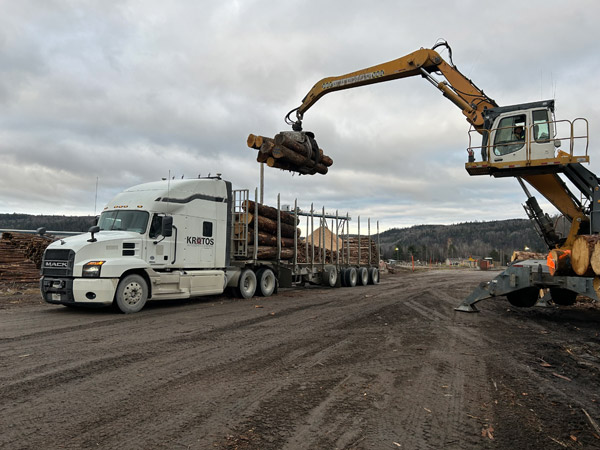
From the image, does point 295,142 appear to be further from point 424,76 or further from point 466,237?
point 466,237

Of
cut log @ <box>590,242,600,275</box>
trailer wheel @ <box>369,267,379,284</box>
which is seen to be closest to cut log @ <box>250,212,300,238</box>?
trailer wheel @ <box>369,267,379,284</box>

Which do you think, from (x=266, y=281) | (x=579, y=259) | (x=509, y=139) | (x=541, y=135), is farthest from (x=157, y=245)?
(x=541, y=135)

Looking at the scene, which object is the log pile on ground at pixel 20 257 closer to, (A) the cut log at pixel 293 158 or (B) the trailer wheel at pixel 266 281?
(B) the trailer wheel at pixel 266 281

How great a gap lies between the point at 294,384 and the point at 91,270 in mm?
6789

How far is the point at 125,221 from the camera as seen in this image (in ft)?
37.3

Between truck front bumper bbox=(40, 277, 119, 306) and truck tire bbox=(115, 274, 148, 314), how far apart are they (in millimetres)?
254

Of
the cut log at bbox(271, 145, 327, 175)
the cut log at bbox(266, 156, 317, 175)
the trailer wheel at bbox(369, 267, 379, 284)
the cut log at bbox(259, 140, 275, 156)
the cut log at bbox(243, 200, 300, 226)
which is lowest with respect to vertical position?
the trailer wheel at bbox(369, 267, 379, 284)

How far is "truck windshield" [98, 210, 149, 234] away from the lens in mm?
11203

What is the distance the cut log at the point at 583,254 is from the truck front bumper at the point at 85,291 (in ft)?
33.7

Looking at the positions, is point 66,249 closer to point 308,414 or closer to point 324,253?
point 308,414

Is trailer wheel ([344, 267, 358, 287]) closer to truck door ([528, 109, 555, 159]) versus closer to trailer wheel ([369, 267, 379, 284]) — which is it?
trailer wheel ([369, 267, 379, 284])

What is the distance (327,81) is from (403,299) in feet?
26.1

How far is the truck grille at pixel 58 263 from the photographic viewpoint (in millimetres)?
9812

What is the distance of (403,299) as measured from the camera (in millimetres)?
14031
